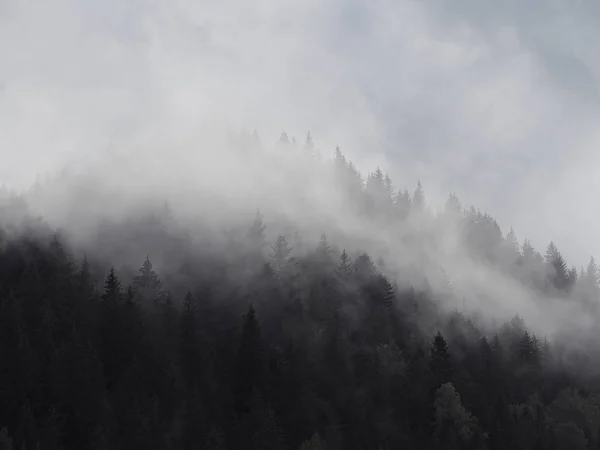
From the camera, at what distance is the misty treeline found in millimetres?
86000

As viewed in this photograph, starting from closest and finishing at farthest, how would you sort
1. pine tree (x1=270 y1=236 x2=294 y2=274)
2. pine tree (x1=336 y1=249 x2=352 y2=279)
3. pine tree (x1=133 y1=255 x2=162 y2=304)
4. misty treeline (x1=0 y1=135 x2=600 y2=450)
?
1. misty treeline (x1=0 y1=135 x2=600 y2=450)
2. pine tree (x1=133 y1=255 x2=162 y2=304)
3. pine tree (x1=270 y1=236 x2=294 y2=274)
4. pine tree (x1=336 y1=249 x2=352 y2=279)

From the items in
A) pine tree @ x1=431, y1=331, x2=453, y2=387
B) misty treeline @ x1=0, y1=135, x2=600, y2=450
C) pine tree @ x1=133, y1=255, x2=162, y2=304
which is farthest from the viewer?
pine tree @ x1=133, y1=255, x2=162, y2=304

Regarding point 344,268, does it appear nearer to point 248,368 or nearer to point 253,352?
point 253,352

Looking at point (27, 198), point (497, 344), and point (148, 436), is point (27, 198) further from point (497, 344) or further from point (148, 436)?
point (497, 344)

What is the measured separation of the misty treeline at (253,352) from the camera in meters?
86.0

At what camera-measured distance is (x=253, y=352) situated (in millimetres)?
100125

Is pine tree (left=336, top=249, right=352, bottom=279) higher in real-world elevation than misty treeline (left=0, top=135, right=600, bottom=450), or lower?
higher

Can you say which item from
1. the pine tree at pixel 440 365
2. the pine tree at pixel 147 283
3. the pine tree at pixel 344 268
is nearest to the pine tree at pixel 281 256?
the pine tree at pixel 344 268

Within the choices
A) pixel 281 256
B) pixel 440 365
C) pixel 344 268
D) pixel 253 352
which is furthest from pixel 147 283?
pixel 440 365

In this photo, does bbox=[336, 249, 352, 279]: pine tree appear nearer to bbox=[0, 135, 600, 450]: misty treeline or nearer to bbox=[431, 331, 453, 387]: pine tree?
bbox=[0, 135, 600, 450]: misty treeline

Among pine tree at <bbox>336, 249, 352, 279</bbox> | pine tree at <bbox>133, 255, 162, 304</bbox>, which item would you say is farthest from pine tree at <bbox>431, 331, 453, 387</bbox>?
pine tree at <bbox>133, 255, 162, 304</bbox>

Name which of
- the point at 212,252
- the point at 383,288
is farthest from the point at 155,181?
the point at 383,288

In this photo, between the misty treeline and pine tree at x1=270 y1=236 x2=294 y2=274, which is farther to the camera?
pine tree at x1=270 y1=236 x2=294 y2=274

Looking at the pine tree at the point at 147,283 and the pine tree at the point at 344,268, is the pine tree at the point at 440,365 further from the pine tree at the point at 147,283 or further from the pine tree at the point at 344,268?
the pine tree at the point at 147,283
